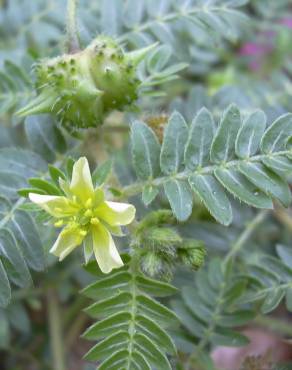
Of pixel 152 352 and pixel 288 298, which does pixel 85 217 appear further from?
pixel 288 298

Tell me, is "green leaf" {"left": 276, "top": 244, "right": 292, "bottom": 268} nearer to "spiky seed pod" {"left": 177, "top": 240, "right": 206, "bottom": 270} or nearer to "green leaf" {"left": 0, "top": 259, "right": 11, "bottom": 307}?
"spiky seed pod" {"left": 177, "top": 240, "right": 206, "bottom": 270}

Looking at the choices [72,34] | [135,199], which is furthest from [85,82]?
[135,199]

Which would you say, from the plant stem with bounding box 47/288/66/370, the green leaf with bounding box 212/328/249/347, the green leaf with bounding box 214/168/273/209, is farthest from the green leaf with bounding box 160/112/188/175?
the plant stem with bounding box 47/288/66/370

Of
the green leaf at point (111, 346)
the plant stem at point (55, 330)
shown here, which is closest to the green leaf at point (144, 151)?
the green leaf at point (111, 346)

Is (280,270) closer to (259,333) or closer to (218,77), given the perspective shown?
(259,333)

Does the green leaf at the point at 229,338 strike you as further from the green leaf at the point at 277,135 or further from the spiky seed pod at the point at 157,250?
the green leaf at the point at 277,135
